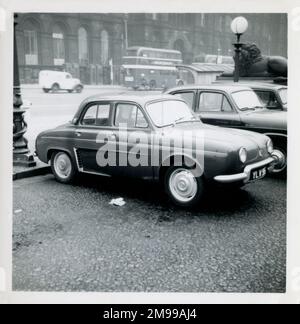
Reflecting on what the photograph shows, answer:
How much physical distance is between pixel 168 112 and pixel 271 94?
1.81m

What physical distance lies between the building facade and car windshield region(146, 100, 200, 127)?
821mm

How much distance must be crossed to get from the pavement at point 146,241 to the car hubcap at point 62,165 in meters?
0.29

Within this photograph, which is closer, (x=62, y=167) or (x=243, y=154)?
(x=243, y=154)

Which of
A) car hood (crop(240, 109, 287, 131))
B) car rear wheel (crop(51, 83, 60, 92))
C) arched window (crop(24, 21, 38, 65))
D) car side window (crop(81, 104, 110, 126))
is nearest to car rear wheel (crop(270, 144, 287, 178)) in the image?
car hood (crop(240, 109, 287, 131))

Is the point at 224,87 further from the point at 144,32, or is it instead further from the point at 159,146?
the point at 159,146

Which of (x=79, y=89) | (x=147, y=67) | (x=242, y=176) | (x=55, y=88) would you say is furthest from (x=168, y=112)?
(x=55, y=88)

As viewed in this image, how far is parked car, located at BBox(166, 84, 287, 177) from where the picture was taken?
4.78 meters

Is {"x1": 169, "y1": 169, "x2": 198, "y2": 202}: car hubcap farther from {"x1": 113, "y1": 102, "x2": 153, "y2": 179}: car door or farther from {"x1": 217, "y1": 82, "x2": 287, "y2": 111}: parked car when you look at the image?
{"x1": 217, "y1": 82, "x2": 287, "y2": 111}: parked car

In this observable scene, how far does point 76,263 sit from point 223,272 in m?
1.13

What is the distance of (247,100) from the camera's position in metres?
5.22

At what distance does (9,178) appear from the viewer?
9.56 feet

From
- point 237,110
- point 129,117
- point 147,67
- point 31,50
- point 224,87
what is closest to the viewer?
point 129,117

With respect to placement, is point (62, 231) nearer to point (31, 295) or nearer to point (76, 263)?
point (76, 263)

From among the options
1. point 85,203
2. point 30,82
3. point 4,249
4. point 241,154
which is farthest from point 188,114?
point 30,82
